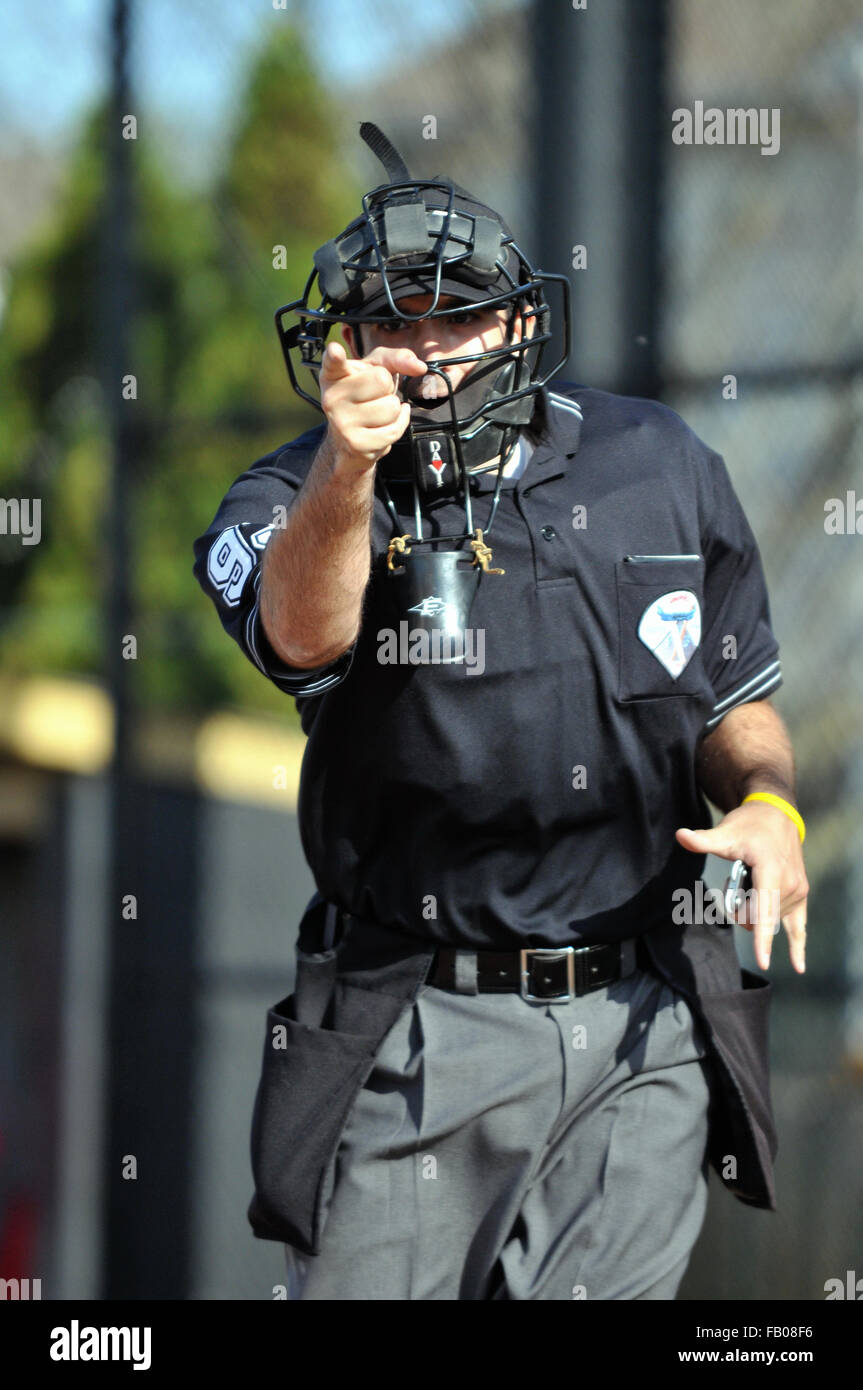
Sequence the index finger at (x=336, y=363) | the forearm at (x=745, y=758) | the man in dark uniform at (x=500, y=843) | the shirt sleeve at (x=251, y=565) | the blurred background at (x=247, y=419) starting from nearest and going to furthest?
the index finger at (x=336, y=363), the shirt sleeve at (x=251, y=565), the man in dark uniform at (x=500, y=843), the forearm at (x=745, y=758), the blurred background at (x=247, y=419)

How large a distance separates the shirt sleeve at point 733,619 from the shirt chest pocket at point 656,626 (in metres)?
0.11

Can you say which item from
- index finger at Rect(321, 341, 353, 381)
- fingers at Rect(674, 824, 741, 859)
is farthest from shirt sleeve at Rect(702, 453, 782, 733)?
index finger at Rect(321, 341, 353, 381)

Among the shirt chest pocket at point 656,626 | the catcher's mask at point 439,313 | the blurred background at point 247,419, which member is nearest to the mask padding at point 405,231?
the catcher's mask at point 439,313

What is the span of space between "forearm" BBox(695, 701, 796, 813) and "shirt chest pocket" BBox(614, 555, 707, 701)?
0.11 m

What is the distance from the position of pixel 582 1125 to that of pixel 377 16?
2072 mm

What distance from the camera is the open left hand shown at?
1.58 m

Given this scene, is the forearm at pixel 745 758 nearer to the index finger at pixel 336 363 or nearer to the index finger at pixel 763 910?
the index finger at pixel 763 910

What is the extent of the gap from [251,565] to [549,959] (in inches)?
21.9

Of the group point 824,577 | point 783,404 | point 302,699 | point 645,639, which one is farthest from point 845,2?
point 302,699

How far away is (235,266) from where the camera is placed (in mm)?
2988

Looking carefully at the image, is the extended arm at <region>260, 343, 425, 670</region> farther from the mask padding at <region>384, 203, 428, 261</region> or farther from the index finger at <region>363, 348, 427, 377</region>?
the mask padding at <region>384, 203, 428, 261</region>

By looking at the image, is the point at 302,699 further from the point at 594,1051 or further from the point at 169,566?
the point at 169,566

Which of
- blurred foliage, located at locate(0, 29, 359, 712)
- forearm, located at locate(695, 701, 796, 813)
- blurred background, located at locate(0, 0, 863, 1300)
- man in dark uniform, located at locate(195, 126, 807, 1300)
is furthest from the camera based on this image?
blurred foliage, located at locate(0, 29, 359, 712)

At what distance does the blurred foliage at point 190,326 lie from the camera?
291cm
